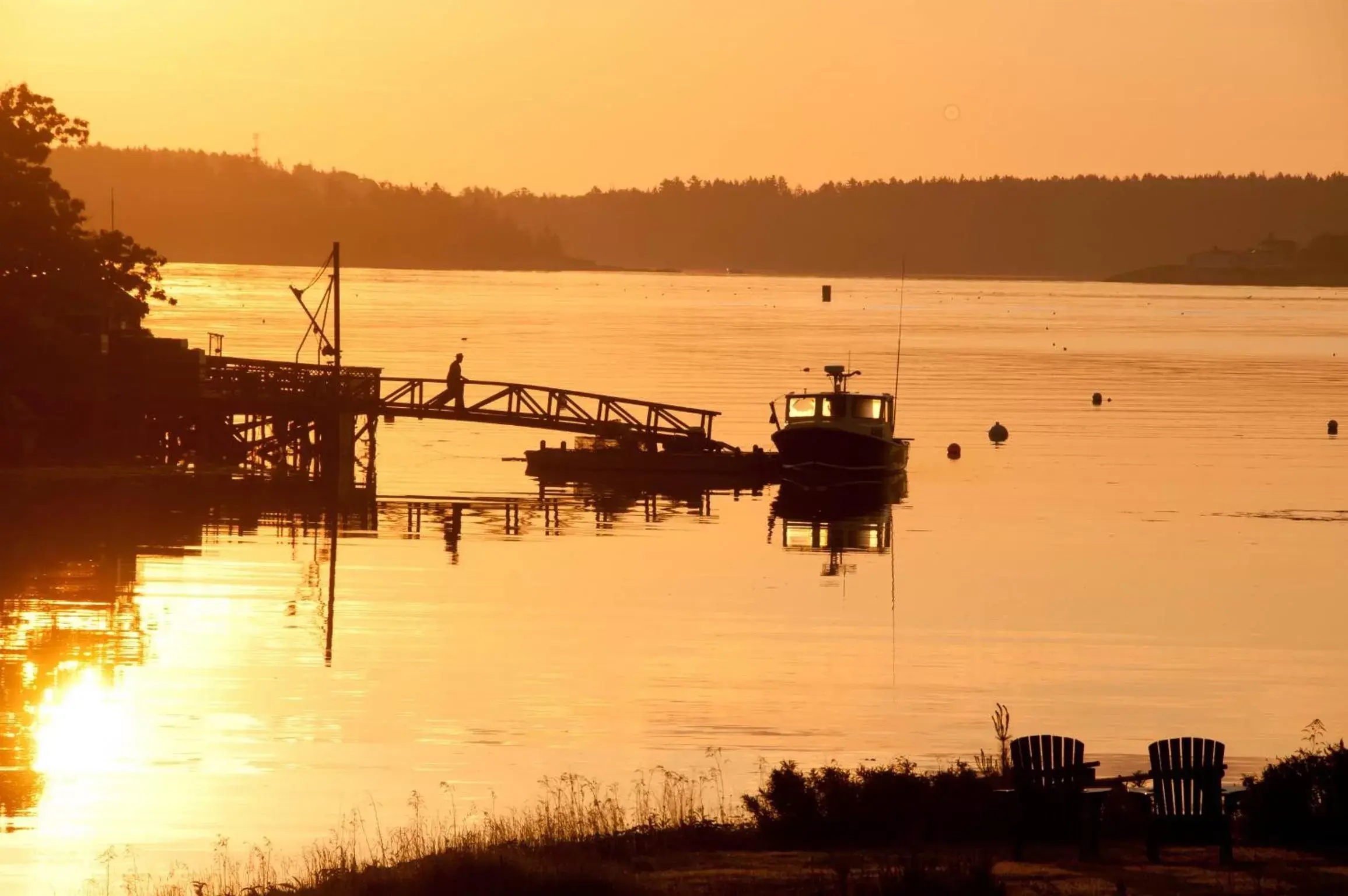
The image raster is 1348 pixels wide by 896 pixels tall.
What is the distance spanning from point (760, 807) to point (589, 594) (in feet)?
78.4

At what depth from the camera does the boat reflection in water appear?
56.1 metres

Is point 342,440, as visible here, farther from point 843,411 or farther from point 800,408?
point 843,411

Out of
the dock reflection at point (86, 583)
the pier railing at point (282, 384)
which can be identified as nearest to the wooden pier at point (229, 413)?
the pier railing at point (282, 384)

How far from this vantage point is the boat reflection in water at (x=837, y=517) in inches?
2210

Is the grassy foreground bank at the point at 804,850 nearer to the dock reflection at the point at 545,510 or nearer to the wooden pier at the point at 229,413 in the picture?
the dock reflection at the point at 545,510

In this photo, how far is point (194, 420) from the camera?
227ft

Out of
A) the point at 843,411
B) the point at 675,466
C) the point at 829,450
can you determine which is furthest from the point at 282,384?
the point at 843,411

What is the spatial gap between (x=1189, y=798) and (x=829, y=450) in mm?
53066

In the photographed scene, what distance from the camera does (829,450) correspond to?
72.3 meters

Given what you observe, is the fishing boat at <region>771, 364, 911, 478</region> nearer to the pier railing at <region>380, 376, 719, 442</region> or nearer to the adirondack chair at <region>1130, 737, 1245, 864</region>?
the pier railing at <region>380, 376, 719, 442</region>

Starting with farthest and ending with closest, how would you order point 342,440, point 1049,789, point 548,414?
1. point 548,414
2. point 342,440
3. point 1049,789

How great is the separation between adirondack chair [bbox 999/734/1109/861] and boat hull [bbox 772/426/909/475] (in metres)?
51.9

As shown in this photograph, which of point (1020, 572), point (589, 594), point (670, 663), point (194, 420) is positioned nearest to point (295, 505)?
point (194, 420)

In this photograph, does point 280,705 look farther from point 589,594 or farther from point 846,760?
point 589,594
